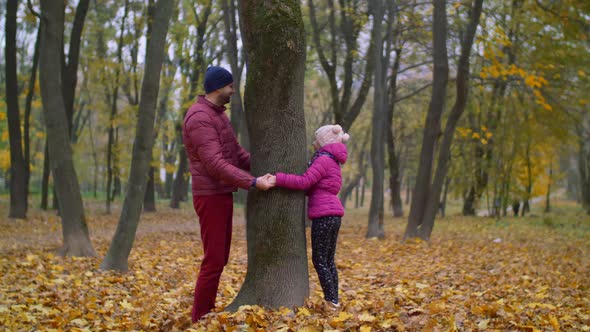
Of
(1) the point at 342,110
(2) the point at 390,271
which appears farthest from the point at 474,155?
(2) the point at 390,271

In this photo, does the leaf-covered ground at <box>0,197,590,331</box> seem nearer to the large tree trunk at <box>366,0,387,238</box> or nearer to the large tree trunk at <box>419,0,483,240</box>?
the large tree trunk at <box>419,0,483,240</box>

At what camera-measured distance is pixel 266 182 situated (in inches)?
179

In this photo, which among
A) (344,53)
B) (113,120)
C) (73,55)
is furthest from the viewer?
(113,120)

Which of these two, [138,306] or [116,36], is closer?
[138,306]

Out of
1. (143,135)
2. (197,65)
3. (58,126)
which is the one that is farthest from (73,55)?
(197,65)

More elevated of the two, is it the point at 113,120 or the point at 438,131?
the point at 113,120

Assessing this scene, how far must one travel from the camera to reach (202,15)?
86.4 ft

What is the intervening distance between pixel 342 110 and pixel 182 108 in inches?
394

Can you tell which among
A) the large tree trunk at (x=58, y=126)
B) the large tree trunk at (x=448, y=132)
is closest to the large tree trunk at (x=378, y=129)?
the large tree trunk at (x=448, y=132)

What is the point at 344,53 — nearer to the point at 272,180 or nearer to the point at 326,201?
the point at 326,201

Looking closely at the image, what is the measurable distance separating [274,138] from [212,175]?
59cm

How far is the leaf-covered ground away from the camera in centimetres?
455

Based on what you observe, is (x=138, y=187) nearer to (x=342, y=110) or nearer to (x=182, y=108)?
(x=342, y=110)

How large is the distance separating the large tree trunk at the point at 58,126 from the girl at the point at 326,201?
588 cm
